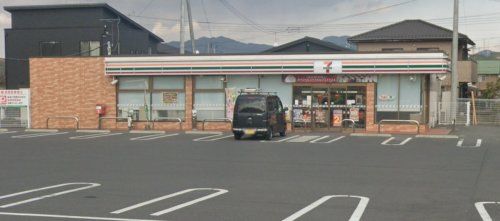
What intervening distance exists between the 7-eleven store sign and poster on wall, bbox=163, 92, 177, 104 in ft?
24.1

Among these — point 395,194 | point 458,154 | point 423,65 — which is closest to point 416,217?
point 395,194

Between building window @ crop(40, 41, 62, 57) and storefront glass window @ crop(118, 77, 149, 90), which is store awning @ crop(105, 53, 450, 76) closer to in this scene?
storefront glass window @ crop(118, 77, 149, 90)

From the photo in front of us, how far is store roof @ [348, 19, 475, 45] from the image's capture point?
1679 inches

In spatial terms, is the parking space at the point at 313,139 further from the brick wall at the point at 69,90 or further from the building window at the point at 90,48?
the building window at the point at 90,48

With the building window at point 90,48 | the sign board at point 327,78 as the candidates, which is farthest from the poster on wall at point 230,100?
the building window at point 90,48

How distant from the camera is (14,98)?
105 ft

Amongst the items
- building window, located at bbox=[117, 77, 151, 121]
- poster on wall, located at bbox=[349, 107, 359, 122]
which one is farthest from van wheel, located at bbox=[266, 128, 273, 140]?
building window, located at bbox=[117, 77, 151, 121]

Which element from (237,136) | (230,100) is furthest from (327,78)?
(237,136)

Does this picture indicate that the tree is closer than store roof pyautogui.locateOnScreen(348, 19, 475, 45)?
No

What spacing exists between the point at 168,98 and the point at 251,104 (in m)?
7.97

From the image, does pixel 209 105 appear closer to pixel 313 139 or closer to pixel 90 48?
pixel 313 139

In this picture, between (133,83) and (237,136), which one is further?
(133,83)

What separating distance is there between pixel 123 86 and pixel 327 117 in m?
10.7

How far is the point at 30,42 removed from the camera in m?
49.5
